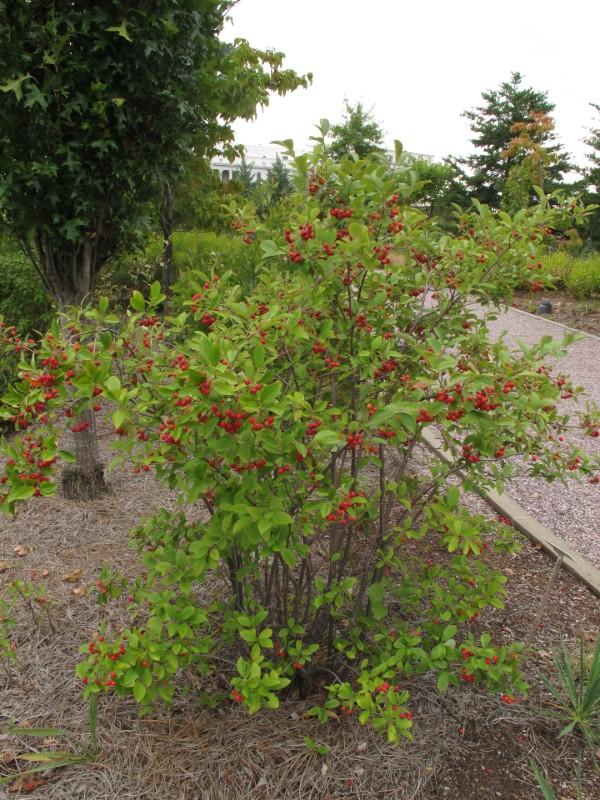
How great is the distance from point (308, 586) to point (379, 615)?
0.28m

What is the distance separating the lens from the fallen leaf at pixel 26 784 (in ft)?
6.50

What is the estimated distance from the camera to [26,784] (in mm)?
2002

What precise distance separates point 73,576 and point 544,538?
2.72m

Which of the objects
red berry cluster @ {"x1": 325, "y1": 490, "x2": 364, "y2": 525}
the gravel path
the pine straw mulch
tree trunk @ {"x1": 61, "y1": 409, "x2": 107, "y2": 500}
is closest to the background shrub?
the gravel path

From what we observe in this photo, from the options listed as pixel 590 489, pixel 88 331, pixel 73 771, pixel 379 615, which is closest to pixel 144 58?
→ pixel 88 331

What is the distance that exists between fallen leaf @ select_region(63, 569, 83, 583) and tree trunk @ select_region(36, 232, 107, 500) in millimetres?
683

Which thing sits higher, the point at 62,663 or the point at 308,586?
the point at 308,586

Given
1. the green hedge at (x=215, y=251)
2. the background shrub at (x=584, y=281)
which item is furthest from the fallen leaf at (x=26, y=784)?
the background shrub at (x=584, y=281)

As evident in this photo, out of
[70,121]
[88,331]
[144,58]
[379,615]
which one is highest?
[144,58]

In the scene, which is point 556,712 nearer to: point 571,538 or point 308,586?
point 308,586

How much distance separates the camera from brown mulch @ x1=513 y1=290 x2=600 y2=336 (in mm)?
10430

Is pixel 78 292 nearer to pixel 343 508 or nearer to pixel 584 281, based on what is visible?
pixel 343 508

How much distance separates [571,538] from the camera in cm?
378

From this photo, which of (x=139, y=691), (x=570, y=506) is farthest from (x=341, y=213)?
(x=570, y=506)
